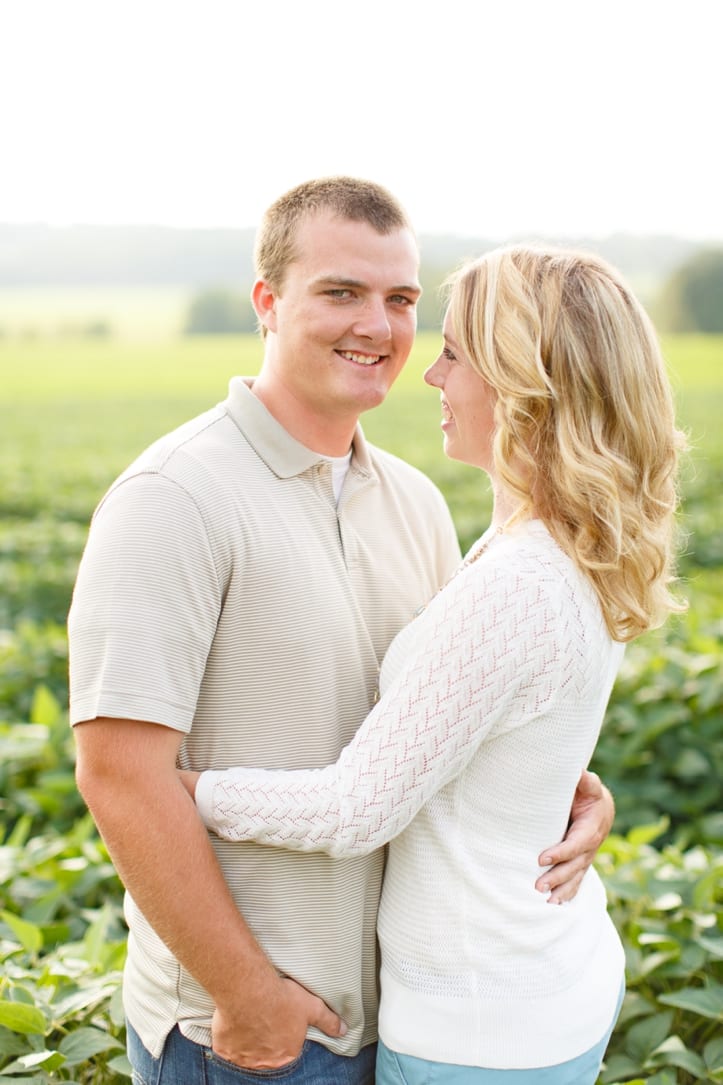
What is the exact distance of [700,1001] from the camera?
2703 mm

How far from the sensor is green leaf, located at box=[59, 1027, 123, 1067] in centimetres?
245

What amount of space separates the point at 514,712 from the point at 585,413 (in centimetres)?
55

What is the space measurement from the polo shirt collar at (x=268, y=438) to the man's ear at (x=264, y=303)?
22 cm

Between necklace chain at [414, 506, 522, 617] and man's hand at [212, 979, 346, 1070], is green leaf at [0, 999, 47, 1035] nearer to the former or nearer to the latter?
man's hand at [212, 979, 346, 1070]

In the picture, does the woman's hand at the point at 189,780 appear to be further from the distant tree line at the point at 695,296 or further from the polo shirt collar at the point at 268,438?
the distant tree line at the point at 695,296

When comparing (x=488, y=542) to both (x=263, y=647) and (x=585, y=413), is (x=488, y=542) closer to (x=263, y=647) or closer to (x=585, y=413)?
(x=585, y=413)

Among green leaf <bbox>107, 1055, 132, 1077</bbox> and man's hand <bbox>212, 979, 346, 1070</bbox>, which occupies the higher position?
man's hand <bbox>212, 979, 346, 1070</bbox>

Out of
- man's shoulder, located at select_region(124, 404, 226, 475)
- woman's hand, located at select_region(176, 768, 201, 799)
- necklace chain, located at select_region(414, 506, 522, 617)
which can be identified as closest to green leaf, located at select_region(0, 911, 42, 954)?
woman's hand, located at select_region(176, 768, 201, 799)

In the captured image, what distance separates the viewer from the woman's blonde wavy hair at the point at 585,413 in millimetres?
1990

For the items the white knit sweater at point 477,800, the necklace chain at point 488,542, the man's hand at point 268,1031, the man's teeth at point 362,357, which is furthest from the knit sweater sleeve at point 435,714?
the man's teeth at point 362,357

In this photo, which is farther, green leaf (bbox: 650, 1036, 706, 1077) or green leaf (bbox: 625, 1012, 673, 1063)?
green leaf (bbox: 625, 1012, 673, 1063)

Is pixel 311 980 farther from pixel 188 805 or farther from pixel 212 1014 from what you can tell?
pixel 188 805

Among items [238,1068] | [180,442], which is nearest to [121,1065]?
[238,1068]

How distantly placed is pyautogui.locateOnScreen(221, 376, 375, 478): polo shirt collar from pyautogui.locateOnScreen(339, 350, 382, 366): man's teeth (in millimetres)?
209
